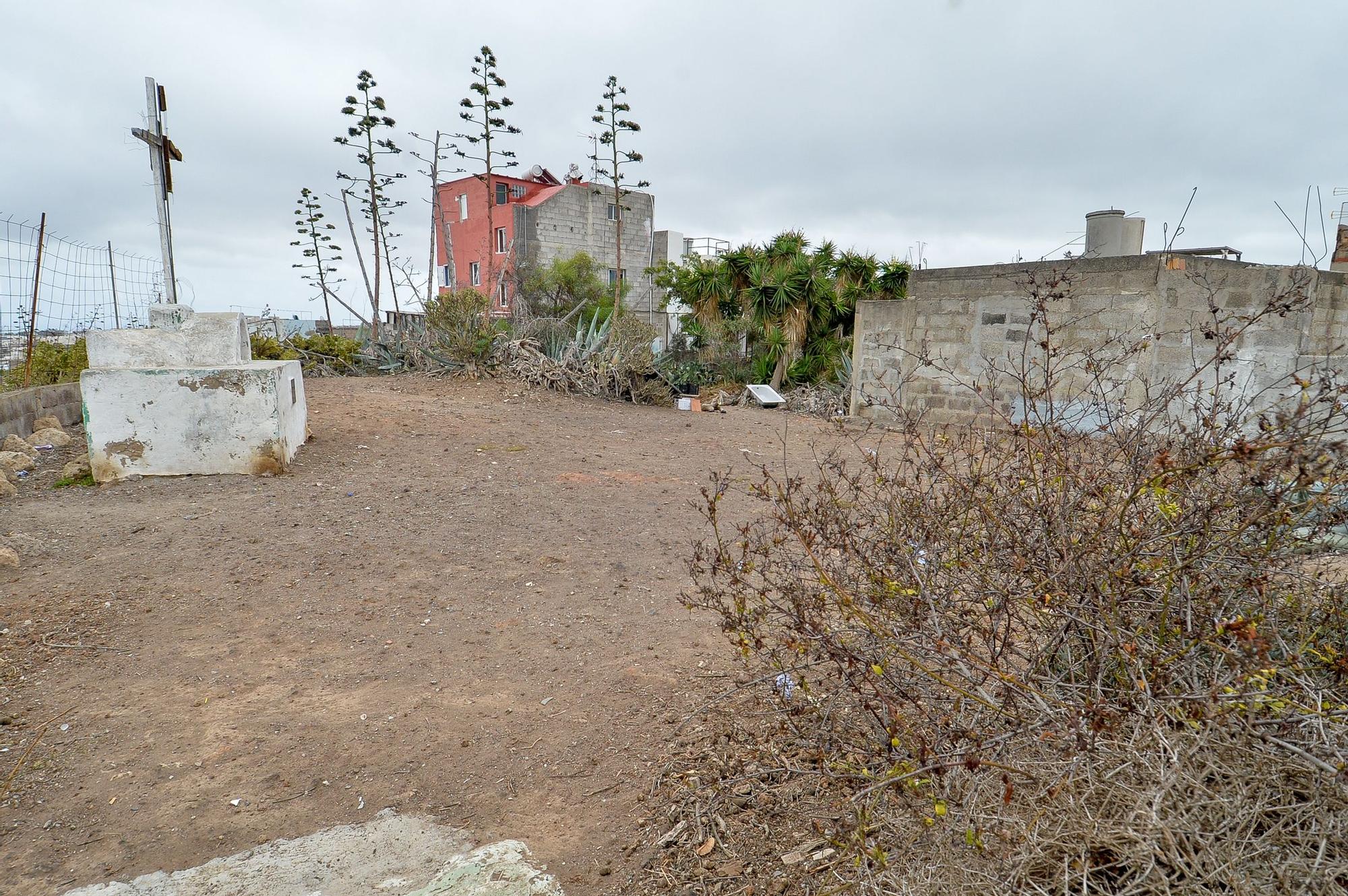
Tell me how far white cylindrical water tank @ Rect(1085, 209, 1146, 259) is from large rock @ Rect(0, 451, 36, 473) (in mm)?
10797

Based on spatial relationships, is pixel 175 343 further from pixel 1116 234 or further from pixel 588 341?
pixel 1116 234

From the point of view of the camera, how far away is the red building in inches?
1149

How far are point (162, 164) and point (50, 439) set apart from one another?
104 inches

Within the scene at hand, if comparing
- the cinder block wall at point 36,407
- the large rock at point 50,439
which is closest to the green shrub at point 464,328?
the cinder block wall at point 36,407

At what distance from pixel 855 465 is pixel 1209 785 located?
628cm

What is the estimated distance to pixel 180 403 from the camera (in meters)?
6.13

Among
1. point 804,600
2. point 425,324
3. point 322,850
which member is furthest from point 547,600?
point 425,324

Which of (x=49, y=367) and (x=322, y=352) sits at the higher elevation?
(x=322, y=352)

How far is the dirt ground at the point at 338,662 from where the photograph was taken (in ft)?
8.17

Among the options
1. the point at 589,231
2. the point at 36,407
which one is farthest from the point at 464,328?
the point at 589,231

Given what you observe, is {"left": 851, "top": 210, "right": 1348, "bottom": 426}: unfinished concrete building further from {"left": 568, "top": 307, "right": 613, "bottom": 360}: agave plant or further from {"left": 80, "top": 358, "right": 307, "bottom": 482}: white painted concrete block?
{"left": 80, "top": 358, "right": 307, "bottom": 482}: white painted concrete block

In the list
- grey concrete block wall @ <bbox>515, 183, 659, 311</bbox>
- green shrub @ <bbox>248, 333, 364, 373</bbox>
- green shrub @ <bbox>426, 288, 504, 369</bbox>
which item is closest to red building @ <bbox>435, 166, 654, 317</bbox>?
grey concrete block wall @ <bbox>515, 183, 659, 311</bbox>

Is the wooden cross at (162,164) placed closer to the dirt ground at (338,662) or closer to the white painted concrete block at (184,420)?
the white painted concrete block at (184,420)

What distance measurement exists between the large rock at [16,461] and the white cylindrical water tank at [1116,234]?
35.4 ft
